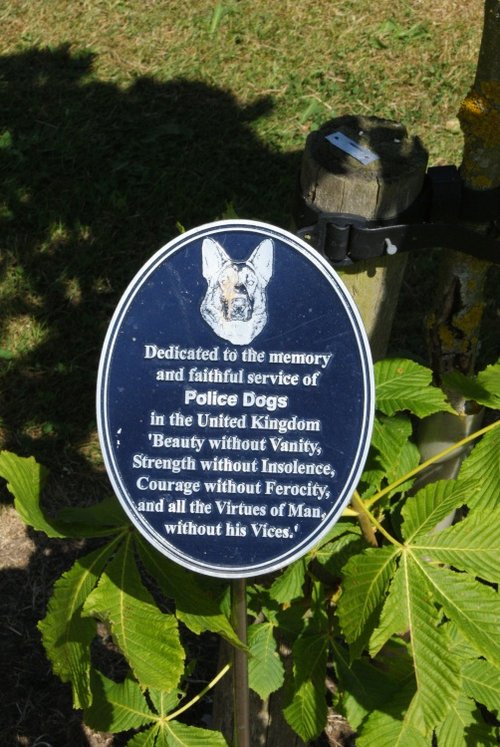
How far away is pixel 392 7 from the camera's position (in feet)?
17.1

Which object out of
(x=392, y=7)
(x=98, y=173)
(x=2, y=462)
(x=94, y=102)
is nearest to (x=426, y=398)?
(x=2, y=462)

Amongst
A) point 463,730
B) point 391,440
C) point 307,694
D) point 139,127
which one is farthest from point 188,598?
point 139,127

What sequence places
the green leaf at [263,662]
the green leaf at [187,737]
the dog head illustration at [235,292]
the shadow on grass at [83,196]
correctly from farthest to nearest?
the shadow on grass at [83,196], the green leaf at [263,662], the green leaf at [187,737], the dog head illustration at [235,292]

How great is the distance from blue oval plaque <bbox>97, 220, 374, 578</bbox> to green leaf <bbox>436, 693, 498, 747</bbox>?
65cm

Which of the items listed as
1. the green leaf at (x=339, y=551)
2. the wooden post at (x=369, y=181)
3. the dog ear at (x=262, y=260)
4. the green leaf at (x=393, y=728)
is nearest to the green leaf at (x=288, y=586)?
the green leaf at (x=339, y=551)

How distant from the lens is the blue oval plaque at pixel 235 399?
5.26ft

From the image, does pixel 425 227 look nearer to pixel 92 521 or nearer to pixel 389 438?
pixel 389 438

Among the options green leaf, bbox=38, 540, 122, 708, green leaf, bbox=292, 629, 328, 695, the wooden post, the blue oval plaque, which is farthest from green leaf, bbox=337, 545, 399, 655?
the wooden post

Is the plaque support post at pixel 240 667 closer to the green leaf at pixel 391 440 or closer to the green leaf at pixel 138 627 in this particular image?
the green leaf at pixel 138 627

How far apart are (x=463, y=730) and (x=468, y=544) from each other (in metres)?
0.51

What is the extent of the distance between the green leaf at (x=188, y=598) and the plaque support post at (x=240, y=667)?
1.6 inches

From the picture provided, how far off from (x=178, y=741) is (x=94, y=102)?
374 centimetres

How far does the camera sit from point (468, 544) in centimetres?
175

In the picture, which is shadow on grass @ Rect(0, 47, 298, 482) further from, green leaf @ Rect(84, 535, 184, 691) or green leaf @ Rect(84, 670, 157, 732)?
green leaf @ Rect(84, 535, 184, 691)
